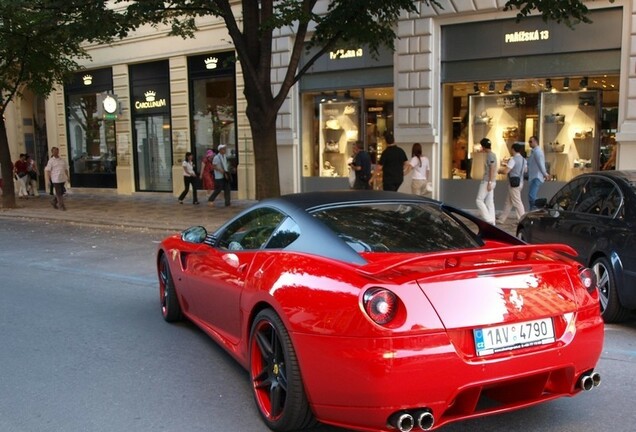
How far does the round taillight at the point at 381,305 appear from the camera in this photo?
10.0 ft

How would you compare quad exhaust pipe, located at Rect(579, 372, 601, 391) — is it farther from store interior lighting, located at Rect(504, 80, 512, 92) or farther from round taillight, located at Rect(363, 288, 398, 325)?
store interior lighting, located at Rect(504, 80, 512, 92)

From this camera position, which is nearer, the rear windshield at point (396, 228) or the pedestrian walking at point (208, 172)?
the rear windshield at point (396, 228)

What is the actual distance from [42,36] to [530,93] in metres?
Answer: 13.0

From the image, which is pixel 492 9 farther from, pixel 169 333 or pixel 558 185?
pixel 169 333

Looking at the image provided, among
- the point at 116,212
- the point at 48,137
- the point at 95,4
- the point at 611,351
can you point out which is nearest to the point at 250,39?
the point at 95,4

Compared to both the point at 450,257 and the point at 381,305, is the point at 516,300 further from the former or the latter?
the point at 381,305

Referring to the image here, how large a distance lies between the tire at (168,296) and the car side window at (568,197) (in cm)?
455

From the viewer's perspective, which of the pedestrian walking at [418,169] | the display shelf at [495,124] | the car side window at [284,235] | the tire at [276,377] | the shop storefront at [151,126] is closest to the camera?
the tire at [276,377]

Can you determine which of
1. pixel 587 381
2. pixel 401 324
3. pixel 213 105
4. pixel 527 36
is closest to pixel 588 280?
pixel 587 381

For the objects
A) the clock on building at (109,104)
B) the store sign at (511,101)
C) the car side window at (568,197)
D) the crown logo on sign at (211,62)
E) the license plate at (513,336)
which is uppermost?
the crown logo on sign at (211,62)

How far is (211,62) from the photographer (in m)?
20.1

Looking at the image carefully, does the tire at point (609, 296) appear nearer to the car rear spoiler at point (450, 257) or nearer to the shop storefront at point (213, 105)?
the car rear spoiler at point (450, 257)

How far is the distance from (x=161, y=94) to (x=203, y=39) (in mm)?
3009

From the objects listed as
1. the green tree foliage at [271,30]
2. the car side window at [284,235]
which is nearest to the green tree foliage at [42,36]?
the green tree foliage at [271,30]
